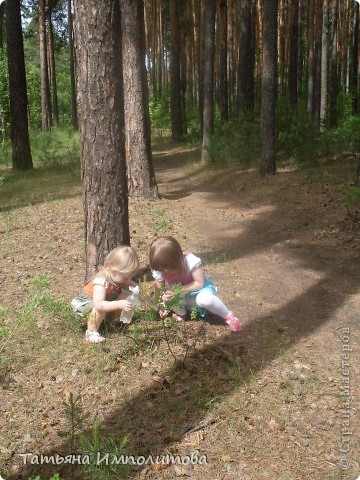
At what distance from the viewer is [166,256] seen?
4180 millimetres

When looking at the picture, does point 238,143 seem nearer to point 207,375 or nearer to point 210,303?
point 210,303

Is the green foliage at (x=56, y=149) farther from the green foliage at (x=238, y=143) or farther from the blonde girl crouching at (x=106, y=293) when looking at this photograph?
the blonde girl crouching at (x=106, y=293)

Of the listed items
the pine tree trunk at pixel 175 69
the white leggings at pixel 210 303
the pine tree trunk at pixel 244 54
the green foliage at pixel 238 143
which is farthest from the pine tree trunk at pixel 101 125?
the pine tree trunk at pixel 175 69

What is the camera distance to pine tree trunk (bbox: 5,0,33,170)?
13469mm

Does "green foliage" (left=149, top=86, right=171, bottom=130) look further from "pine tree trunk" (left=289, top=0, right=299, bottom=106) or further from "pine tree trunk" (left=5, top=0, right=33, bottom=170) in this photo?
"pine tree trunk" (left=5, top=0, right=33, bottom=170)

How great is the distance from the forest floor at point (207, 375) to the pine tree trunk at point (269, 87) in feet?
15.9

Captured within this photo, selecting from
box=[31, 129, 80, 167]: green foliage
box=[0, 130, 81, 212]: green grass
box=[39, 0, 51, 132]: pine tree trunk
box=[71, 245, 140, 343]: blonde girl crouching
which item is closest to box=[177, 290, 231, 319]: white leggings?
box=[71, 245, 140, 343]: blonde girl crouching

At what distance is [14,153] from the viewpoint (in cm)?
1444

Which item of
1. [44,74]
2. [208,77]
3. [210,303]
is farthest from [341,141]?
[44,74]

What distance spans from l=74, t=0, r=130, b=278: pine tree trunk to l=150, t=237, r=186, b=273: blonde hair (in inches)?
29.0

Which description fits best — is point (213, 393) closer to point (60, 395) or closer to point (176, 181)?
point (60, 395)

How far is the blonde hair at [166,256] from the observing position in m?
4.18

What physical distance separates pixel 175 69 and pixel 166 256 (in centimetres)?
1694

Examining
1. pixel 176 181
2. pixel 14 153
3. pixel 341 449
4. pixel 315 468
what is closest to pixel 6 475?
pixel 315 468
